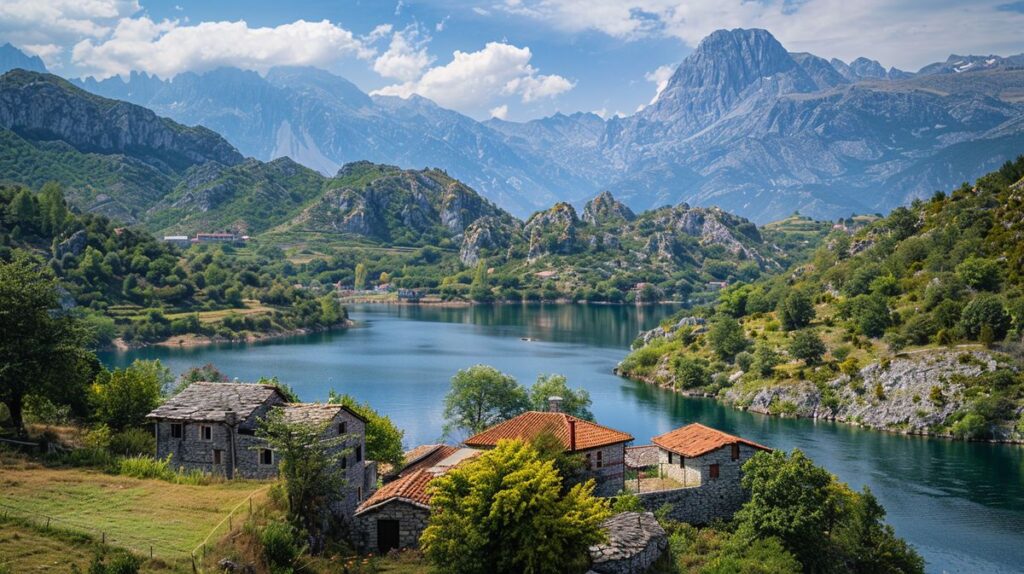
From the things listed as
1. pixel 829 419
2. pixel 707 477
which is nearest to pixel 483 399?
pixel 707 477

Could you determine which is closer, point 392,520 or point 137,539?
point 137,539

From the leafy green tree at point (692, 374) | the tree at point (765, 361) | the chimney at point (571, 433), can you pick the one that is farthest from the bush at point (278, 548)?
the leafy green tree at point (692, 374)

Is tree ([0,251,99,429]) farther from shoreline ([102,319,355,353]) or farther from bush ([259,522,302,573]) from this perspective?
shoreline ([102,319,355,353])

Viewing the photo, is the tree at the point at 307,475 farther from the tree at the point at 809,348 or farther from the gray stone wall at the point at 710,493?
the tree at the point at 809,348

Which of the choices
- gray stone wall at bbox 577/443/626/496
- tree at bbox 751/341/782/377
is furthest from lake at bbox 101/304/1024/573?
gray stone wall at bbox 577/443/626/496

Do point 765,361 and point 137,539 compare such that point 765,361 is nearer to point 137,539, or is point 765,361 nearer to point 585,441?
point 585,441

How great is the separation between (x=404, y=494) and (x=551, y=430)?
31.4 ft

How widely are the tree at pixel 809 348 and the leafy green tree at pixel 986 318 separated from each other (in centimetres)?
1415

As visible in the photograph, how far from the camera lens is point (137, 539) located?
24.2 metres

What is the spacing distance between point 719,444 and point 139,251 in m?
138

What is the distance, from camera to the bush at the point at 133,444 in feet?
118

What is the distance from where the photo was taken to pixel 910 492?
56.1m

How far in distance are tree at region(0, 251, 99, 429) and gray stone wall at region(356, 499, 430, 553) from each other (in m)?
16.0

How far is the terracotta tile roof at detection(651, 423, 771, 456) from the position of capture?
136 feet
